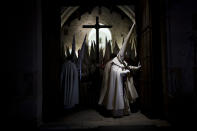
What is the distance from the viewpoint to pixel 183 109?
165 inches

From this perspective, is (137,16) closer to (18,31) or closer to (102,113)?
(102,113)

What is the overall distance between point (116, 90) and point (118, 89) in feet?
0.25

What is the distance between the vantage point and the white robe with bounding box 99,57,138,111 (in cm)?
527

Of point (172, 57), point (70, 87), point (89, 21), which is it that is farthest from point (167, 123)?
point (89, 21)

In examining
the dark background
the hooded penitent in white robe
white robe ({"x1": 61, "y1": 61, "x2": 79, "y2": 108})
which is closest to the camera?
the dark background

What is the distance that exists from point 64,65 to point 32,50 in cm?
222

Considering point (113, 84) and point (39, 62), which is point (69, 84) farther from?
point (39, 62)

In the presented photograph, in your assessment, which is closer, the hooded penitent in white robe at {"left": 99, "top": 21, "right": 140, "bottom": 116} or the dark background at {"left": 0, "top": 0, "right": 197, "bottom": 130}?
the dark background at {"left": 0, "top": 0, "right": 197, "bottom": 130}

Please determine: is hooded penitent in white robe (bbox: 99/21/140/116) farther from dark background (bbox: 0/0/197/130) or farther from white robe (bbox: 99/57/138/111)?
dark background (bbox: 0/0/197/130)

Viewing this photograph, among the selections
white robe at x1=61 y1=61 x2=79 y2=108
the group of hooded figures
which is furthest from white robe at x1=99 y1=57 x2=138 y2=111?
white robe at x1=61 y1=61 x2=79 y2=108

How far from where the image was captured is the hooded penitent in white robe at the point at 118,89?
17.3 ft

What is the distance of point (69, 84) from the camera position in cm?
639

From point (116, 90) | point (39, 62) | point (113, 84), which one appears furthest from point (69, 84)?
point (39, 62)

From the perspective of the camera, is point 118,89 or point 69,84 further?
point 69,84
